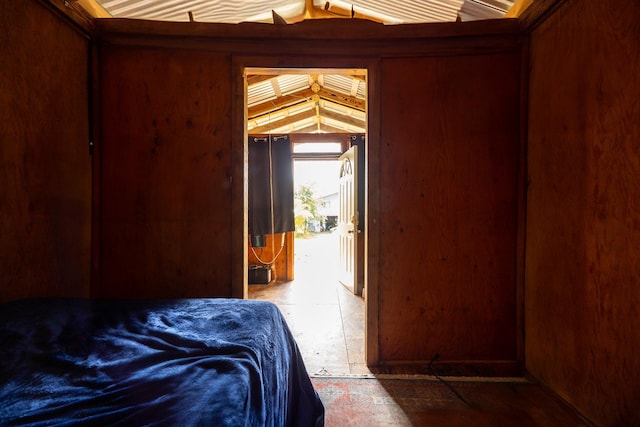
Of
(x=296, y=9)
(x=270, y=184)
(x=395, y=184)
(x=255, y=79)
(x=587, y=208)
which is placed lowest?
(x=587, y=208)

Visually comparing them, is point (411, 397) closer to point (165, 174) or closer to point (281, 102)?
point (165, 174)

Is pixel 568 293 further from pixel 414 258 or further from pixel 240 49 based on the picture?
pixel 240 49

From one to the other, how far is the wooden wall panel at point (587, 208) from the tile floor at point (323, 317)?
122 cm

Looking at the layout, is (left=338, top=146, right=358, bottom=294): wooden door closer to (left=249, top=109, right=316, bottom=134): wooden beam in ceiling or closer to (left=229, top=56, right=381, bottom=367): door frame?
(left=229, top=56, right=381, bottom=367): door frame

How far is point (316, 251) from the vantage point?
7.78 metres

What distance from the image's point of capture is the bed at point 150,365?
26.7 inches

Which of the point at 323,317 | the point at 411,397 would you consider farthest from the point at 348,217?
the point at 411,397

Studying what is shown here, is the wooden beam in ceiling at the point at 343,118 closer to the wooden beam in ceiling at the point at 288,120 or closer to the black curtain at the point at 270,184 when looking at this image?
the wooden beam in ceiling at the point at 288,120

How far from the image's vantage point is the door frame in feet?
6.27

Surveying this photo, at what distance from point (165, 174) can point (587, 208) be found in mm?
2518

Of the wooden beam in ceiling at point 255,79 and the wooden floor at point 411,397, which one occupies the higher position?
the wooden beam in ceiling at point 255,79

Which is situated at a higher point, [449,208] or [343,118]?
[343,118]

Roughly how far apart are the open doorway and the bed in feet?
3.19

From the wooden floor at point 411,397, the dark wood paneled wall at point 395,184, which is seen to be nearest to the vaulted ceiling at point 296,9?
the dark wood paneled wall at point 395,184
